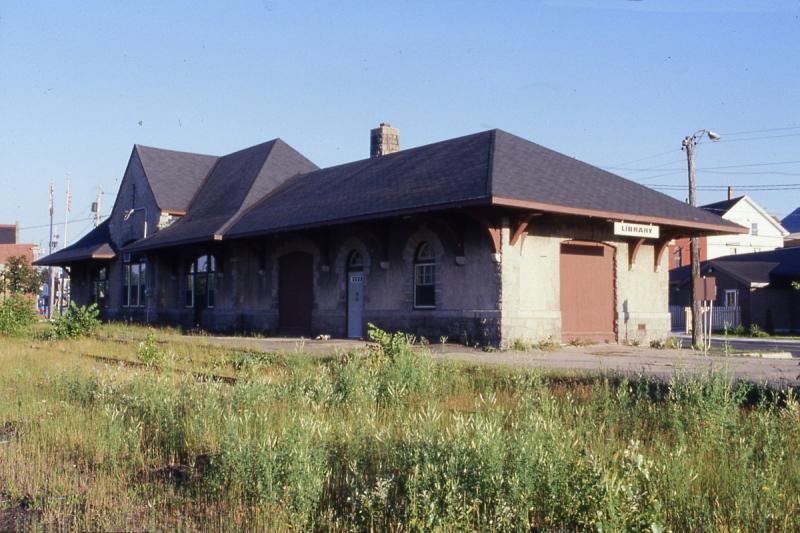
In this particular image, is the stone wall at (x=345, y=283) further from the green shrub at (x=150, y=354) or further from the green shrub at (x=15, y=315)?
the green shrub at (x=150, y=354)

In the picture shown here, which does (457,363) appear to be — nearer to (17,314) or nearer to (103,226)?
(17,314)

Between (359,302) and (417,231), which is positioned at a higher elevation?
(417,231)

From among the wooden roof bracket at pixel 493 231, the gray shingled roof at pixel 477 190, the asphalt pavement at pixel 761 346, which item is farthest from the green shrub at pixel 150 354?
the asphalt pavement at pixel 761 346

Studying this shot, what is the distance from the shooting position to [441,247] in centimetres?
2092

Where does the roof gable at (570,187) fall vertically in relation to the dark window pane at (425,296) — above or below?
above

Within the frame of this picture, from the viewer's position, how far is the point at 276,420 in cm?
800

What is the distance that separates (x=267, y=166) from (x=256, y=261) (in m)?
5.65

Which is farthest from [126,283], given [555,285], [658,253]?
[658,253]

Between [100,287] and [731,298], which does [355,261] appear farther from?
[731,298]

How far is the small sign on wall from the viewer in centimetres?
2081

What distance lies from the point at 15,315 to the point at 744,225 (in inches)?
2098

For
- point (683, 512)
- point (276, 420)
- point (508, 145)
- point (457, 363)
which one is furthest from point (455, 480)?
point (508, 145)

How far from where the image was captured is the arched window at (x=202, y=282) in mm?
31000

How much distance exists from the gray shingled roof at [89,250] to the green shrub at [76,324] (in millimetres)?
13420
